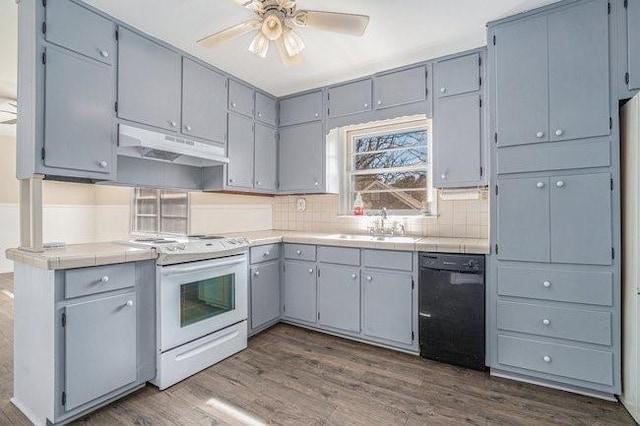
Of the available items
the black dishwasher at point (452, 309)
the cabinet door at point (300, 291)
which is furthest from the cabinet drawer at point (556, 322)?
the cabinet door at point (300, 291)

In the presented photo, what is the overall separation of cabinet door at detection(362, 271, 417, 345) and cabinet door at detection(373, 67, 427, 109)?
1.57 m

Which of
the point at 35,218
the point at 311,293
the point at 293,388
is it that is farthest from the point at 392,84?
the point at 35,218

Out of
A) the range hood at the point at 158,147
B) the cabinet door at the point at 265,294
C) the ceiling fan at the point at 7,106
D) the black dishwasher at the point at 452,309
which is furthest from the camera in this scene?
the ceiling fan at the point at 7,106

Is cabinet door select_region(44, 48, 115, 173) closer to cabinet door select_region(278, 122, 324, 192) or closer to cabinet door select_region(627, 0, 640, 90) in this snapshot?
cabinet door select_region(278, 122, 324, 192)

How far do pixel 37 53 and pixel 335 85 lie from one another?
91.0 inches

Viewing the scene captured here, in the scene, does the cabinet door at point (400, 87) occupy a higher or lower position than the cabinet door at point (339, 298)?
higher

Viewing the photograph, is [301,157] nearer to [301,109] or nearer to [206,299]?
[301,109]

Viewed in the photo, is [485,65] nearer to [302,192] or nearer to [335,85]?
[335,85]

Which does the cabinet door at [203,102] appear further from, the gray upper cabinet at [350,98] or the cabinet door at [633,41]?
the cabinet door at [633,41]

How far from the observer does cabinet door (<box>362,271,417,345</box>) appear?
8.20ft

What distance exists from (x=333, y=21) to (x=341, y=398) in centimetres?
226

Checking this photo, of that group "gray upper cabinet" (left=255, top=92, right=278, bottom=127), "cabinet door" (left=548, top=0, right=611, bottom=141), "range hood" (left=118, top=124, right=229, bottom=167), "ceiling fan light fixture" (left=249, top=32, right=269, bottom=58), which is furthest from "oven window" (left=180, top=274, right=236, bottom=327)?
"cabinet door" (left=548, top=0, right=611, bottom=141)

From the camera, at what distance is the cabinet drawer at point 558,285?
6.23 feet

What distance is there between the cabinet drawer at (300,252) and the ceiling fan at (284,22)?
1.74m
